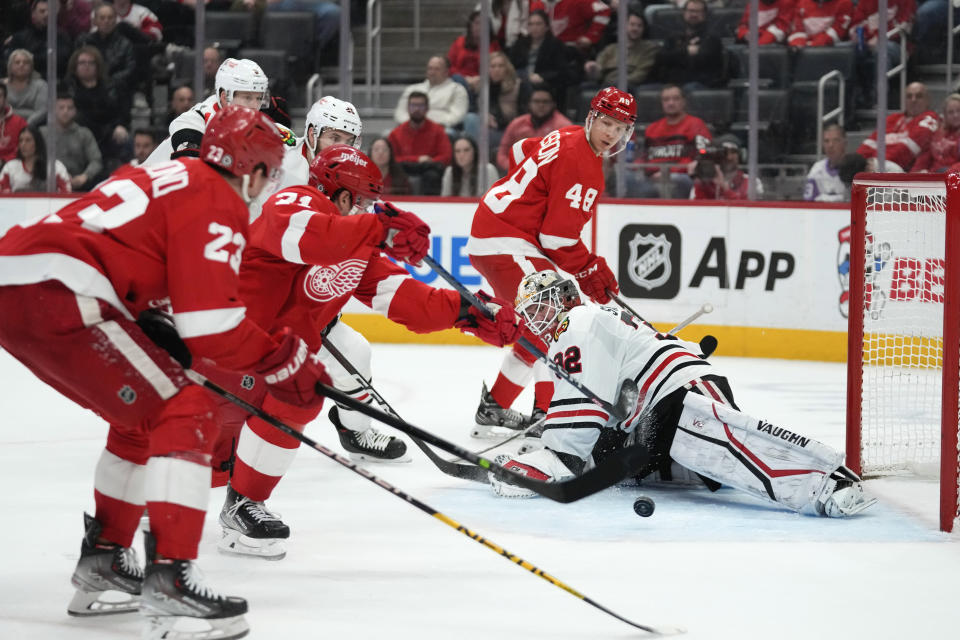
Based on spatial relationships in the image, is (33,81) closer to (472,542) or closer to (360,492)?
(360,492)

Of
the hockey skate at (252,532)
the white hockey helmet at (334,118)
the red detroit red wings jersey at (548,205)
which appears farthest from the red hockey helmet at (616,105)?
the hockey skate at (252,532)

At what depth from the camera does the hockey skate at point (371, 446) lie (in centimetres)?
441

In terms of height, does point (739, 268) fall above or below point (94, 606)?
above

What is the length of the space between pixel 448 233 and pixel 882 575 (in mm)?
4606

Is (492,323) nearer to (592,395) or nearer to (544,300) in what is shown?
(544,300)

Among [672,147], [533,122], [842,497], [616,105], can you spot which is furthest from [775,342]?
[842,497]

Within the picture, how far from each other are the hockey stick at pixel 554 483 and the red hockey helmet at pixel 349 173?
0.71 m

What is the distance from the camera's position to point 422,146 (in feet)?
24.6

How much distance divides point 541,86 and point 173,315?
516 centimetres

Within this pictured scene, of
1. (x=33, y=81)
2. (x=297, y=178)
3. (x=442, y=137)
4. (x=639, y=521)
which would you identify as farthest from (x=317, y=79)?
A: (x=639, y=521)

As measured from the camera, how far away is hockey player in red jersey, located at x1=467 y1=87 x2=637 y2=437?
461cm

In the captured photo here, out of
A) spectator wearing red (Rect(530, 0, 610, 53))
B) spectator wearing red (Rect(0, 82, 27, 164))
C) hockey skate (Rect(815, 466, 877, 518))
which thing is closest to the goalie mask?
hockey skate (Rect(815, 466, 877, 518))

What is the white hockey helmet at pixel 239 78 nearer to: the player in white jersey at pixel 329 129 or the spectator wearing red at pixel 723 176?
the player in white jersey at pixel 329 129

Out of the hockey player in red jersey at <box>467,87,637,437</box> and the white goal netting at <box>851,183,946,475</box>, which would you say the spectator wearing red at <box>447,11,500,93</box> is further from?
the white goal netting at <box>851,183,946,475</box>
